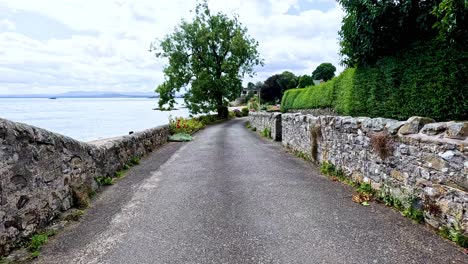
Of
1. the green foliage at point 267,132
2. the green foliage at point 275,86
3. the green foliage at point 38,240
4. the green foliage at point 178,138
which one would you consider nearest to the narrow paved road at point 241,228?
the green foliage at point 38,240

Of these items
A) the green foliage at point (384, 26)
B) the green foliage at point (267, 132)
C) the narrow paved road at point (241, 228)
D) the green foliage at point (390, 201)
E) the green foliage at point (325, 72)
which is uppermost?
the green foliage at point (325, 72)

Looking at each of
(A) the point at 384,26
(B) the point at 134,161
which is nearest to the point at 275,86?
(B) the point at 134,161

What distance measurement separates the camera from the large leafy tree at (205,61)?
1225 inches

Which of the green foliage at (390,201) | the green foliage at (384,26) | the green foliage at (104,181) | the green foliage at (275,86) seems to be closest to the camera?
the green foliage at (390,201)

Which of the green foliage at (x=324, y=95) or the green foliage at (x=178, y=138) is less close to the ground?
the green foliage at (x=324, y=95)

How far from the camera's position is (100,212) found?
4.86m

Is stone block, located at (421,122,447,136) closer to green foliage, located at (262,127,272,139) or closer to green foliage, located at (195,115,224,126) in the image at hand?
green foliage, located at (262,127,272,139)

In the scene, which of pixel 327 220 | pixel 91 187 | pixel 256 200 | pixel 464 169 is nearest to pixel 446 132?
pixel 464 169

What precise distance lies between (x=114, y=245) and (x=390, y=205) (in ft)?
13.7

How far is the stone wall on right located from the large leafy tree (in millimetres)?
25493

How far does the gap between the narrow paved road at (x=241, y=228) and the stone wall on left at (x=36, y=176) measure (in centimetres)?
42

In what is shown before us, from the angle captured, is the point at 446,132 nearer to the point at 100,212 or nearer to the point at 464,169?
the point at 464,169

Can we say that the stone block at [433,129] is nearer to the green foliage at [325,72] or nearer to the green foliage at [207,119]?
the green foliage at [207,119]

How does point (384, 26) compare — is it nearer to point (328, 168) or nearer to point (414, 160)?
point (328, 168)
